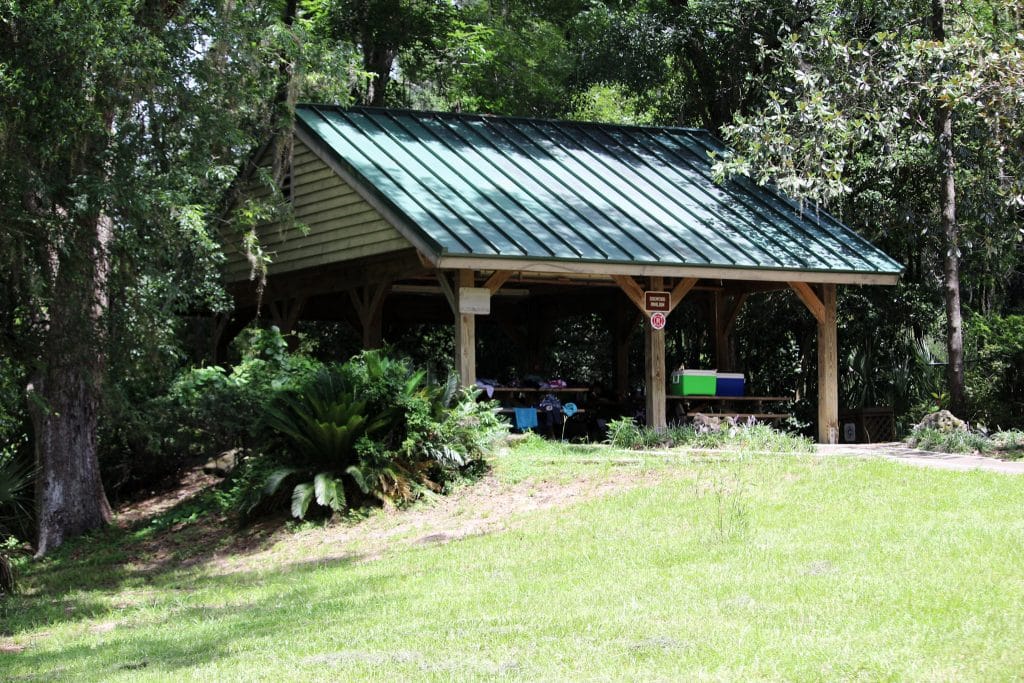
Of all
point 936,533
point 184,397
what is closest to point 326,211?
point 184,397

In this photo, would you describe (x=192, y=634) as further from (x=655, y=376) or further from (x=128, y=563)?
(x=655, y=376)

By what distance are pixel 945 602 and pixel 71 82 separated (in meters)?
8.17

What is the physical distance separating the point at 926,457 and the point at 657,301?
3.90 meters

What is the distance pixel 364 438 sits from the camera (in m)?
13.0

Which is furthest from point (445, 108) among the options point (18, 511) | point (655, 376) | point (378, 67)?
point (18, 511)

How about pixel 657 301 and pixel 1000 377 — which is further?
pixel 1000 377

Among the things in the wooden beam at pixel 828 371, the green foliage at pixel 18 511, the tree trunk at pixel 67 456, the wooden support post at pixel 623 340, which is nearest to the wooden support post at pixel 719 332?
the wooden support post at pixel 623 340

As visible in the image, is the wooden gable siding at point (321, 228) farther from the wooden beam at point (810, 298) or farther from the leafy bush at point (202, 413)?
the wooden beam at point (810, 298)

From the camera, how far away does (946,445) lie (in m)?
15.3

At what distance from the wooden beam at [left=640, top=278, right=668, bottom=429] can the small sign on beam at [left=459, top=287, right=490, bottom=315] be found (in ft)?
8.02

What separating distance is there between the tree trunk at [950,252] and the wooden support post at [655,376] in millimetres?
4760

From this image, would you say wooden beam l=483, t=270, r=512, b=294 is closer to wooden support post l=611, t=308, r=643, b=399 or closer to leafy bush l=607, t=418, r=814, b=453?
leafy bush l=607, t=418, r=814, b=453

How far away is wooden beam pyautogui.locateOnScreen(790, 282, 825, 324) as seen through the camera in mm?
16969

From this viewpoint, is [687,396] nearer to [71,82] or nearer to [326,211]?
[326,211]
